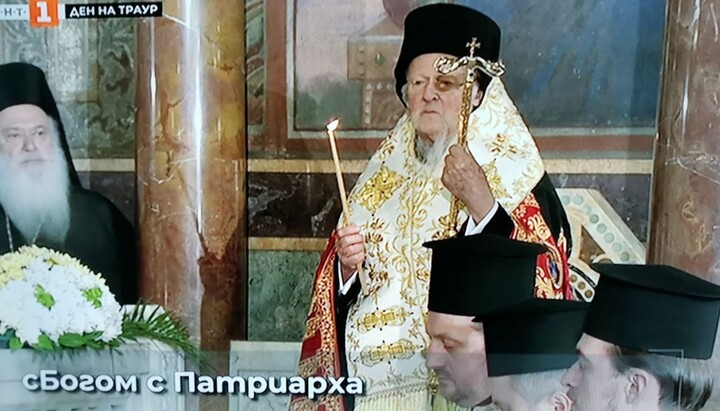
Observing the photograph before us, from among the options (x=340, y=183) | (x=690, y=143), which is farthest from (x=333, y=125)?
(x=690, y=143)

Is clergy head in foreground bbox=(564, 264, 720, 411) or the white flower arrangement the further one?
the white flower arrangement

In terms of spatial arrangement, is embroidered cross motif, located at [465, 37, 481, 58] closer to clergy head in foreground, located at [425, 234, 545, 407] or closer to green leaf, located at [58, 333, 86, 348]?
clergy head in foreground, located at [425, 234, 545, 407]

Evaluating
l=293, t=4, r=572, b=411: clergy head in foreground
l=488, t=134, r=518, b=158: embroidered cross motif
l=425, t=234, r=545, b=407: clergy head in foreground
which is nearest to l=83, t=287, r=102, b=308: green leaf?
l=293, t=4, r=572, b=411: clergy head in foreground

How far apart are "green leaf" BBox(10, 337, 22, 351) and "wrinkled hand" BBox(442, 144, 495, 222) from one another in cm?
62

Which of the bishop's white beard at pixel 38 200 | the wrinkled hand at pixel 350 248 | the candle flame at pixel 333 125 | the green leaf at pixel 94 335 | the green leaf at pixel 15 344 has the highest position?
the candle flame at pixel 333 125

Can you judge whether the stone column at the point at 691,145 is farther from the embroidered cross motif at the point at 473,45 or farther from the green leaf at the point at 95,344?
the green leaf at the point at 95,344

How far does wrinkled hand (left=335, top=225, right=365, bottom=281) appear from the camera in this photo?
0.91m

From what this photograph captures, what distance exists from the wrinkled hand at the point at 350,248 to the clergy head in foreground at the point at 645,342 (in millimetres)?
304

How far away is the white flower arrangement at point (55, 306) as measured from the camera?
2.94 feet

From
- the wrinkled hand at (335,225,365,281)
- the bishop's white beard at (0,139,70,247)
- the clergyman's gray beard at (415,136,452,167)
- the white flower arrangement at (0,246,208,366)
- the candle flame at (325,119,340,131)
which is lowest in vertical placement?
the white flower arrangement at (0,246,208,366)

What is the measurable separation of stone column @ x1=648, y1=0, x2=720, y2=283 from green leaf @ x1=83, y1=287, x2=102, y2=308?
749 mm

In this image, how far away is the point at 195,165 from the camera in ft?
3.02

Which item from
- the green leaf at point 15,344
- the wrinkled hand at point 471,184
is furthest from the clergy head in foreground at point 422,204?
the green leaf at point 15,344

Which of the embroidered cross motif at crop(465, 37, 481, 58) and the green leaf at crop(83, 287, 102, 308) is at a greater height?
the embroidered cross motif at crop(465, 37, 481, 58)
